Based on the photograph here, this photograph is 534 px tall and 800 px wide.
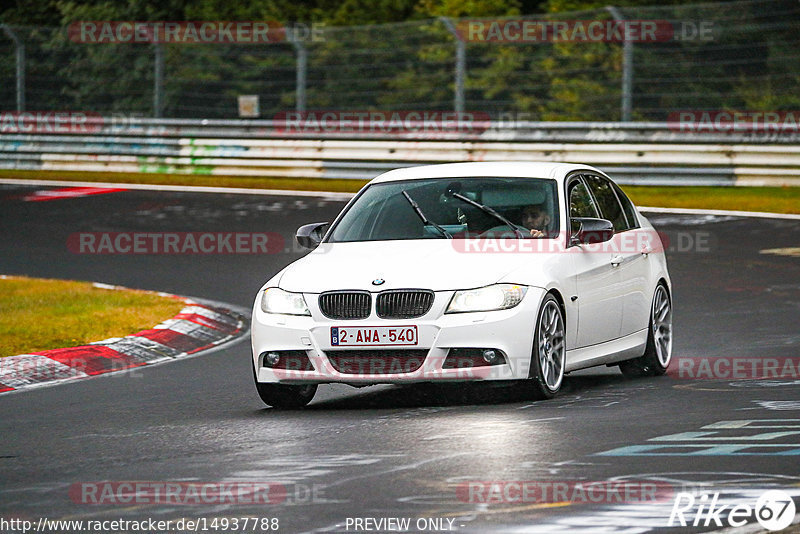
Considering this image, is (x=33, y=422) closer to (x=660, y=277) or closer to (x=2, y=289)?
(x=660, y=277)

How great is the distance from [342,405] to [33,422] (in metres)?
1.83

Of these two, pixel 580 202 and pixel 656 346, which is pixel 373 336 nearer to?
pixel 580 202

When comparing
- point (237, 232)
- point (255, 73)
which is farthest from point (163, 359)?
point (255, 73)

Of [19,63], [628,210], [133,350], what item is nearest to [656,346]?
[628,210]

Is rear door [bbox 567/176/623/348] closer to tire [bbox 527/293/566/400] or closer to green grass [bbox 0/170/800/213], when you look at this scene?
tire [bbox 527/293/566/400]

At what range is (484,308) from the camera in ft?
29.7

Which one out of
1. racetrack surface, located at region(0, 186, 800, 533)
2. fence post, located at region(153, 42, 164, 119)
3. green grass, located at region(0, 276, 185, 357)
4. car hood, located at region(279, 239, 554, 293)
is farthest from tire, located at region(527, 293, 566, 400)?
fence post, located at region(153, 42, 164, 119)

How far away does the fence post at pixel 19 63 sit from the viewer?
100ft

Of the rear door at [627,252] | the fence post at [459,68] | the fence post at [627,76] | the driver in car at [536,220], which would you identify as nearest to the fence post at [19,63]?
the fence post at [459,68]

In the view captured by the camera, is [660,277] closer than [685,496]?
No

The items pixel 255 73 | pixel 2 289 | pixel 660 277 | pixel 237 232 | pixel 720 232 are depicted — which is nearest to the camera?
pixel 660 277

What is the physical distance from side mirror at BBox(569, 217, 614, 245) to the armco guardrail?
47.9 feet

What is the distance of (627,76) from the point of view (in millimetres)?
25422

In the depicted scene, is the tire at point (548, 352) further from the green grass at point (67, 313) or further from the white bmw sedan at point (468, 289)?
the green grass at point (67, 313)
